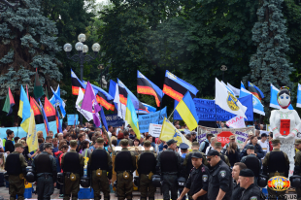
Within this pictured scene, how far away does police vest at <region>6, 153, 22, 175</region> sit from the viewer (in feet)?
34.7

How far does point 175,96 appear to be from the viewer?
15.3 metres

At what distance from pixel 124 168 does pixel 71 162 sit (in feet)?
4.48

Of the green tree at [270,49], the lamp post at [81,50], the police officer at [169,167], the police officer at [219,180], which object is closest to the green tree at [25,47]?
the lamp post at [81,50]

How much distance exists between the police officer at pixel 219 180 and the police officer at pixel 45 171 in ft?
15.9

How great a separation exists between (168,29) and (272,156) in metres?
20.5

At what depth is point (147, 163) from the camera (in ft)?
34.3

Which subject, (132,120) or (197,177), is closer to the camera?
(197,177)

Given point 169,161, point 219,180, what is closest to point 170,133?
point 169,161

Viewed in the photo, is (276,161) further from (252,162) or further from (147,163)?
(147,163)

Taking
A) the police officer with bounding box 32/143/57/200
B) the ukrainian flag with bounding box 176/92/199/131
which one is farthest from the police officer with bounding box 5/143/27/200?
the ukrainian flag with bounding box 176/92/199/131

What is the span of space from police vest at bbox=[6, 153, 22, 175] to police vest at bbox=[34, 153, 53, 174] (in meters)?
0.54

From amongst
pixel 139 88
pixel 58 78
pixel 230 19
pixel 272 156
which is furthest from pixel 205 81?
pixel 272 156

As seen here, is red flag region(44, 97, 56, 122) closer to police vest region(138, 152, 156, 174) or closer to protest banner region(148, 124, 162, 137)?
protest banner region(148, 124, 162, 137)

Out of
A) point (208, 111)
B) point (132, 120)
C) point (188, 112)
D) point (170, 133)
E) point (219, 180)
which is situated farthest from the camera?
point (208, 111)
